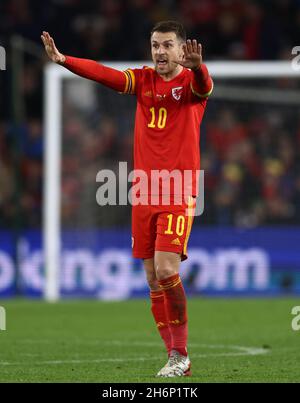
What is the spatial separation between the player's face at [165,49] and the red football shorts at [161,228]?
101 cm

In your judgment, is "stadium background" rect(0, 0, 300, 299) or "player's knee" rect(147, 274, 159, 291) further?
"stadium background" rect(0, 0, 300, 299)

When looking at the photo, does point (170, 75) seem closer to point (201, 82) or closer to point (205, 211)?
point (201, 82)

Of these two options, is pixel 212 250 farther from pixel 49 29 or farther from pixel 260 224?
pixel 49 29

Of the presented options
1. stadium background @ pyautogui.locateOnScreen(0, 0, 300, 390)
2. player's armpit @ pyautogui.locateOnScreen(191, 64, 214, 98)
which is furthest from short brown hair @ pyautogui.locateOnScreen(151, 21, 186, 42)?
stadium background @ pyautogui.locateOnScreen(0, 0, 300, 390)

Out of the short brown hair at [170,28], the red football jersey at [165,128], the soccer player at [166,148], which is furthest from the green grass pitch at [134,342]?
the short brown hair at [170,28]

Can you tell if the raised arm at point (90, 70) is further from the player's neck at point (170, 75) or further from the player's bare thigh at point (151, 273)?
the player's bare thigh at point (151, 273)

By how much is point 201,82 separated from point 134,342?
359 cm

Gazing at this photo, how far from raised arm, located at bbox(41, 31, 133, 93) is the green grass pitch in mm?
2122

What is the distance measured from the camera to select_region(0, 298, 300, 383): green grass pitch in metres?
7.61

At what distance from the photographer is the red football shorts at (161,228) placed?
7.68 meters

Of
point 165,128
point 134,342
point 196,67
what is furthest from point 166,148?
point 134,342

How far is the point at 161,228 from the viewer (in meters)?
7.70

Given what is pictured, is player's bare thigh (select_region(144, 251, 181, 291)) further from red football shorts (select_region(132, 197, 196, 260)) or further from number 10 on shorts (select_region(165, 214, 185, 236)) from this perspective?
number 10 on shorts (select_region(165, 214, 185, 236))

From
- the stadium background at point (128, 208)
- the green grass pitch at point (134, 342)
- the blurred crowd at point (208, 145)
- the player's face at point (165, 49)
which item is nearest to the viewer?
the green grass pitch at point (134, 342)
